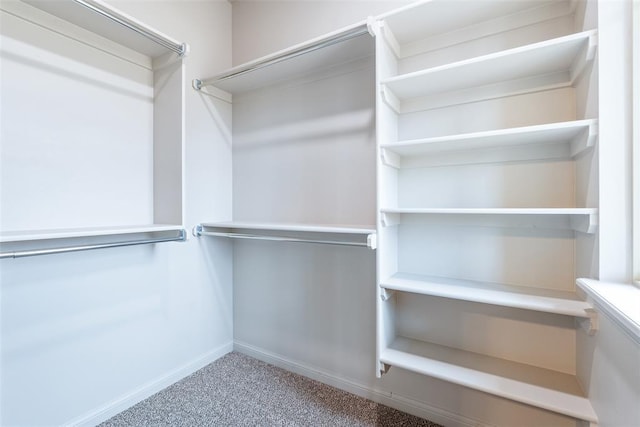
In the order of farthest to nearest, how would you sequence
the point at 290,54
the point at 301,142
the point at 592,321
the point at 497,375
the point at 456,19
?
the point at 301,142
the point at 290,54
the point at 456,19
the point at 497,375
the point at 592,321

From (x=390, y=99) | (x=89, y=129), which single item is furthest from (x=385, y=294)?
(x=89, y=129)

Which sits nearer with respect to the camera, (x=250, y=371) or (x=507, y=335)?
(x=507, y=335)

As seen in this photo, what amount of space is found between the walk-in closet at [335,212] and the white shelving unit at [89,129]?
10 millimetres

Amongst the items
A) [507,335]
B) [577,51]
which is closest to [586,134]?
[577,51]

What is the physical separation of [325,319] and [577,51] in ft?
6.23

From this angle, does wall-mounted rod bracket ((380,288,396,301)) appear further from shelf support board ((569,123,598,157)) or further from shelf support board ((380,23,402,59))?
shelf support board ((380,23,402,59))

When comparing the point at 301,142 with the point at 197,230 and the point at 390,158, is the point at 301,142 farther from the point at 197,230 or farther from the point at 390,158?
the point at 197,230

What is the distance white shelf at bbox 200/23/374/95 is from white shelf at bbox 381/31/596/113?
1.17 feet

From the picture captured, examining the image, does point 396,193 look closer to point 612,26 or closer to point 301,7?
point 612,26


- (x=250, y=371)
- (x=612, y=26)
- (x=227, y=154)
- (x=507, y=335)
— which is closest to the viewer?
(x=612, y=26)

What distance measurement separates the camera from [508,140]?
134cm

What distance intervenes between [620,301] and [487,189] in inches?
29.0

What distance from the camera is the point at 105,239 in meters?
1.72

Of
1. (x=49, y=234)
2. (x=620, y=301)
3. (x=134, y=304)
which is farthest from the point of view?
(x=134, y=304)
